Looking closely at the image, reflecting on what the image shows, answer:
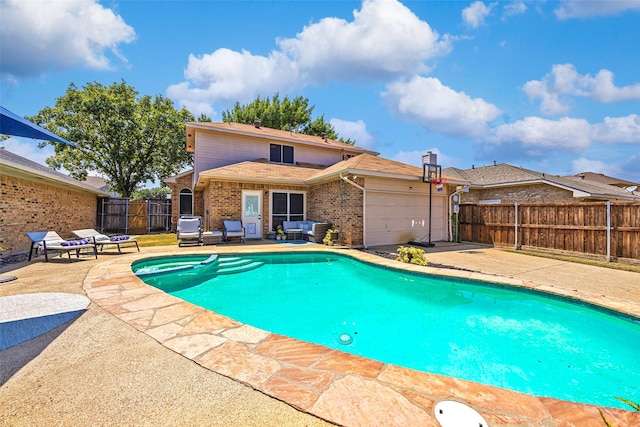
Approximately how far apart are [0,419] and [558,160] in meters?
34.6

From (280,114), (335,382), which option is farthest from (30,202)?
(280,114)

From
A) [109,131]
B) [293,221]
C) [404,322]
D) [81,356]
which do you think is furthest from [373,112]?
[109,131]

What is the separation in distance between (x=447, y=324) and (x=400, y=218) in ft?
24.0

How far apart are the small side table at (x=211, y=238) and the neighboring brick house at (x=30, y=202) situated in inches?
198

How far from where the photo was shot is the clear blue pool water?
297 centimetres

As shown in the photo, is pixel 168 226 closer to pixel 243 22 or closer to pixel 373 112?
pixel 243 22

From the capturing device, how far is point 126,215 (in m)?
16.8

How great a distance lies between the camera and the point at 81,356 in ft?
7.98

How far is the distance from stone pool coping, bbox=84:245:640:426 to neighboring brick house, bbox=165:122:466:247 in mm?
7508

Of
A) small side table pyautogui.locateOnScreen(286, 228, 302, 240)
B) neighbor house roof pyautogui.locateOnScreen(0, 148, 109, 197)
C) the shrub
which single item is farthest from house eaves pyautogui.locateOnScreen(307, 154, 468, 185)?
neighbor house roof pyautogui.locateOnScreen(0, 148, 109, 197)

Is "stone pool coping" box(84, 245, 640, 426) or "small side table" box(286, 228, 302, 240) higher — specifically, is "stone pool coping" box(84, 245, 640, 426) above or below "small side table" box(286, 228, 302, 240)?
below

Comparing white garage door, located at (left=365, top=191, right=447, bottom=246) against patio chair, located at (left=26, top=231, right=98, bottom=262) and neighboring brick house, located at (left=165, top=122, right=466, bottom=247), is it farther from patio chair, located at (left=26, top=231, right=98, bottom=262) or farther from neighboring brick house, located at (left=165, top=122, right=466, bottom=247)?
patio chair, located at (left=26, top=231, right=98, bottom=262)

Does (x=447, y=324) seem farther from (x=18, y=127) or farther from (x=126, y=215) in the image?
(x=126, y=215)

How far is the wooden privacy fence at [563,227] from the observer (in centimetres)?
771
